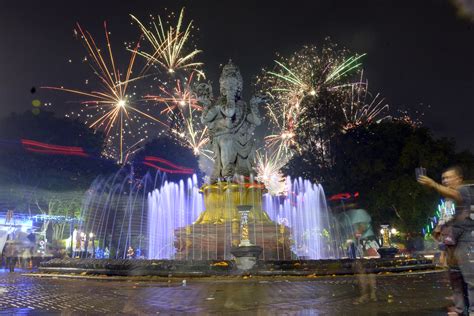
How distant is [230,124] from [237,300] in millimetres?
12386

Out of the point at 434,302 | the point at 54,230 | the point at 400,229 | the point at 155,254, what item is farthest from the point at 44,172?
the point at 434,302

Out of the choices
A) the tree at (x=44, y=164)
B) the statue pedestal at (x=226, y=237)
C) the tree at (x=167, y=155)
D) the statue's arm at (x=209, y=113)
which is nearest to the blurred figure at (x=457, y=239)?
the statue pedestal at (x=226, y=237)

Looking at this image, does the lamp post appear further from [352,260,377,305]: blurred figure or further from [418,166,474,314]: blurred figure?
[418,166,474,314]: blurred figure

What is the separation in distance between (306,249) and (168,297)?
2513 centimetres

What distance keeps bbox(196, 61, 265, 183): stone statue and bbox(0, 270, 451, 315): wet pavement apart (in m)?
9.22

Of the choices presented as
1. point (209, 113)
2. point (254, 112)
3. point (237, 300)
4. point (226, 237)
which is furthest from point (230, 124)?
point (237, 300)

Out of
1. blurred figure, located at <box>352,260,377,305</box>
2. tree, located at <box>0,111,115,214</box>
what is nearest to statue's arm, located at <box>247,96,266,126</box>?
blurred figure, located at <box>352,260,377,305</box>

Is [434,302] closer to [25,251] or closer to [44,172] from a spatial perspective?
[25,251]

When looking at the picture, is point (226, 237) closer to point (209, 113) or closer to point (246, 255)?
point (246, 255)

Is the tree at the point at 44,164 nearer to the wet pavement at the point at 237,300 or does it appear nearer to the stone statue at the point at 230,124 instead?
the stone statue at the point at 230,124

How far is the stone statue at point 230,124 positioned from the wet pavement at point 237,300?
30.2ft

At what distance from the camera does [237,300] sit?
25.2ft

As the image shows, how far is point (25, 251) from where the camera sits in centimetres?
2733

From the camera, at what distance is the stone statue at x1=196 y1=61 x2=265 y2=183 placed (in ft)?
63.0
